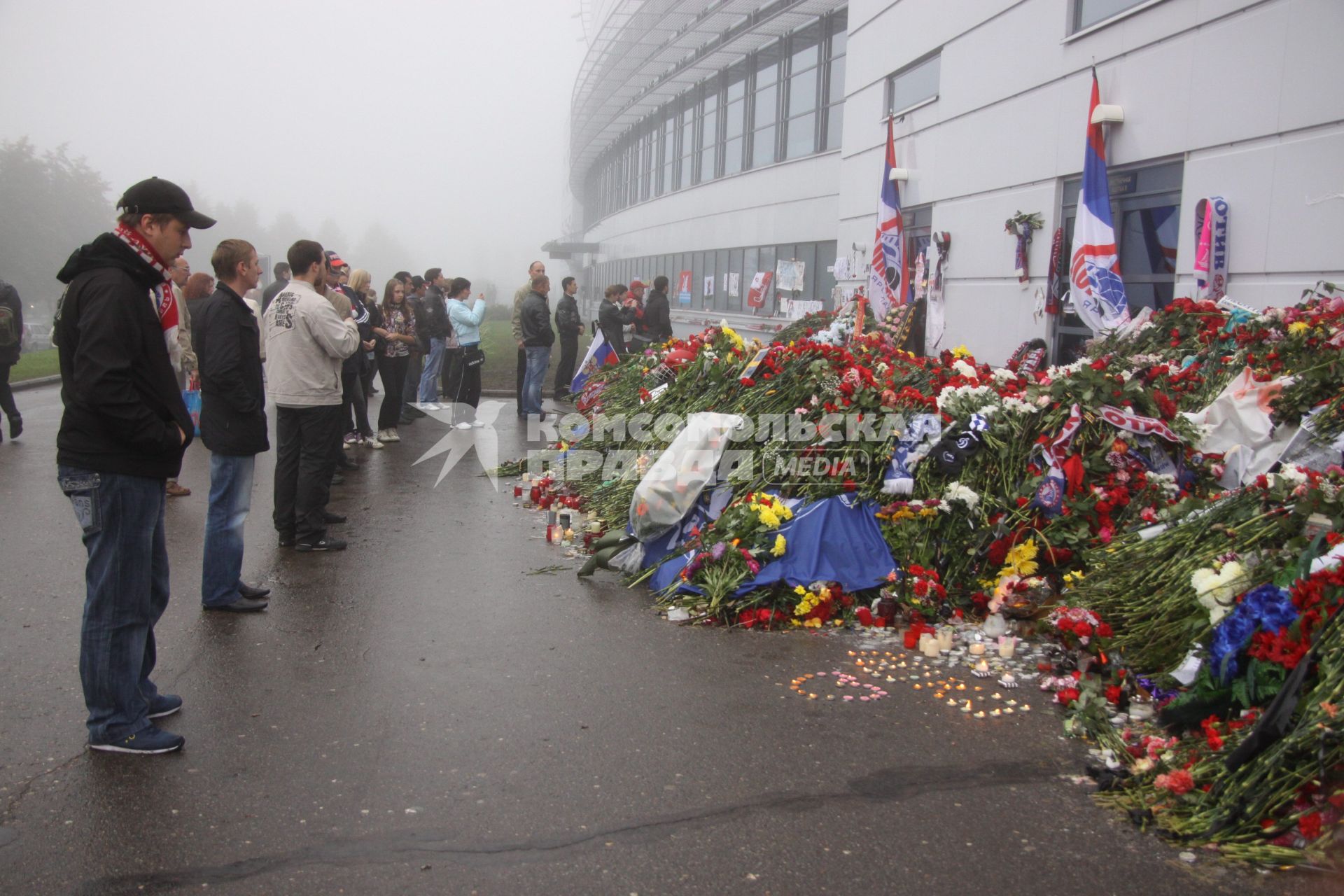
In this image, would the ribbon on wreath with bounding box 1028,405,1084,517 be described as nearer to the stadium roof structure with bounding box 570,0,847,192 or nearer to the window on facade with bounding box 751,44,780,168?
the stadium roof structure with bounding box 570,0,847,192

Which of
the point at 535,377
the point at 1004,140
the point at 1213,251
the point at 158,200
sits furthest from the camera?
the point at 535,377

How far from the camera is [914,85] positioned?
53.2 feet

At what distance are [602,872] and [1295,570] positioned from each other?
295 cm

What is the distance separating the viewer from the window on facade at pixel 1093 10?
35.8 feet

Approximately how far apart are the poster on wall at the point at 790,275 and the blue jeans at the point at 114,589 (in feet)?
67.7

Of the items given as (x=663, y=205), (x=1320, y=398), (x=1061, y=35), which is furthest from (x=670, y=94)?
(x=1320, y=398)

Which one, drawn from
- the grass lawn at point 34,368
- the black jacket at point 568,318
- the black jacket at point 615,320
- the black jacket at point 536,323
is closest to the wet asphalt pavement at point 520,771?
the black jacket at point 536,323

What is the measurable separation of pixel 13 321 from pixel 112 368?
32.0ft

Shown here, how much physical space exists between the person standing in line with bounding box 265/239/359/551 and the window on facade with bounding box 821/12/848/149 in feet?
57.9

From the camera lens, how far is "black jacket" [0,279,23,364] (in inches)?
444

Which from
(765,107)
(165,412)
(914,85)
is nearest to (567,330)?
(914,85)

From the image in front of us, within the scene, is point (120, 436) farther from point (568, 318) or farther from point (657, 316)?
point (657, 316)

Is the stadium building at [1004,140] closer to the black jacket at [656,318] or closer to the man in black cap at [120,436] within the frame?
the black jacket at [656,318]

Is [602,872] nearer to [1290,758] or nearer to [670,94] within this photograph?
[1290,758]
